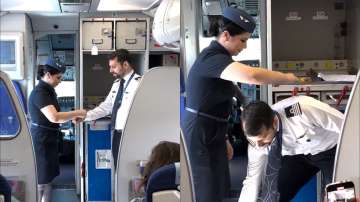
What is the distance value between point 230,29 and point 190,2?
137mm

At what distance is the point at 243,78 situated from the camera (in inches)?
43.1

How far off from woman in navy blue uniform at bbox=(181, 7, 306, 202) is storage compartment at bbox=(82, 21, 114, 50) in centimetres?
29

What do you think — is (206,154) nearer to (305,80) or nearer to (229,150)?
(229,150)

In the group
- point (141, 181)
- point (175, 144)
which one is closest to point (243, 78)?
point (175, 144)

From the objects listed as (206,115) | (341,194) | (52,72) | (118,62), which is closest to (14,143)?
(52,72)

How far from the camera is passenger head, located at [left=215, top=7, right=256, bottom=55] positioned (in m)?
1.12

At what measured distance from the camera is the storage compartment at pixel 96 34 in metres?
0.90

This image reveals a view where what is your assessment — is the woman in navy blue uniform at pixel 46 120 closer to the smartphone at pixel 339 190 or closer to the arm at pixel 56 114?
the arm at pixel 56 114

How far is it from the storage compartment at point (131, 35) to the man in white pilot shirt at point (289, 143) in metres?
0.39

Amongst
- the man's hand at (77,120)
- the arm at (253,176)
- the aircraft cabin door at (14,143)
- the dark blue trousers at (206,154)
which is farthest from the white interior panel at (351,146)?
the aircraft cabin door at (14,143)

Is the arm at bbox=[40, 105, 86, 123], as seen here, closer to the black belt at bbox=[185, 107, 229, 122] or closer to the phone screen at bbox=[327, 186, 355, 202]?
the black belt at bbox=[185, 107, 229, 122]

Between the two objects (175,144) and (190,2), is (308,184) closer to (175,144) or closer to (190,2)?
(175,144)

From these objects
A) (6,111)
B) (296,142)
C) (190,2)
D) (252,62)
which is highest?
(190,2)

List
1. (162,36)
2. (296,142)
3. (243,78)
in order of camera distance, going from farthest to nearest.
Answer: (296,142) < (243,78) < (162,36)
